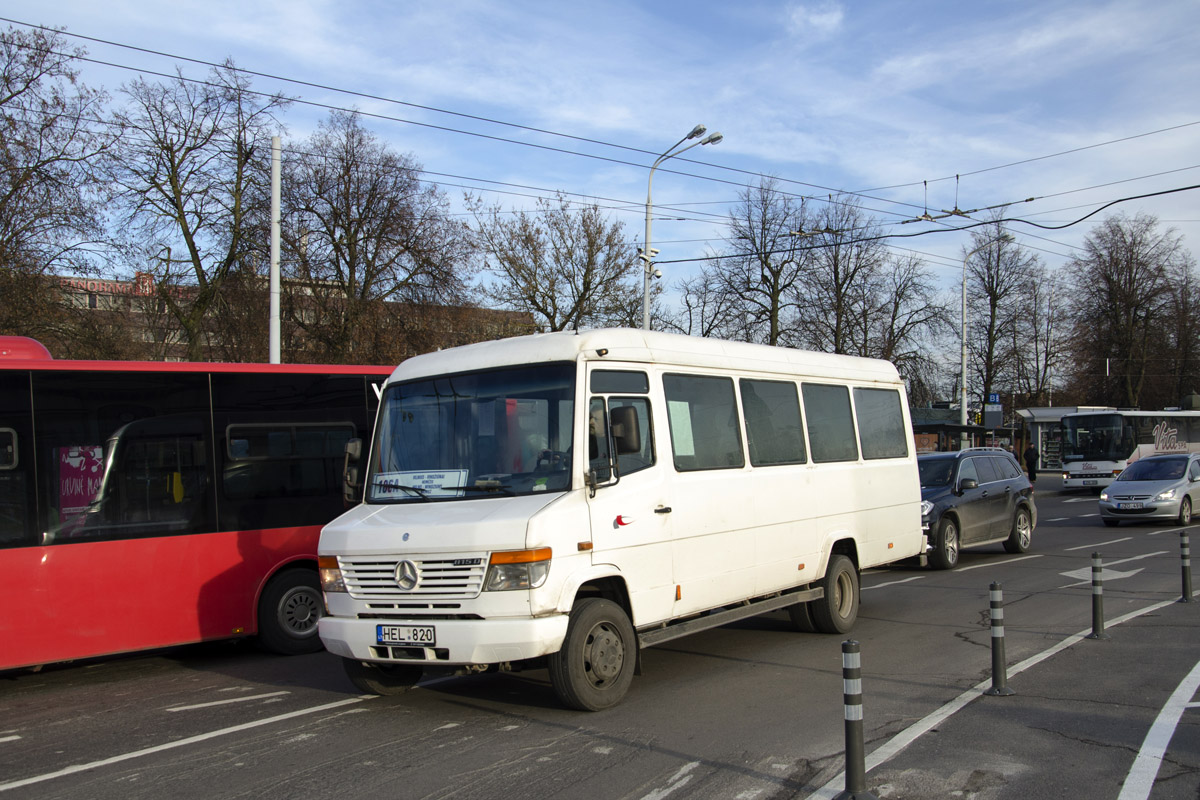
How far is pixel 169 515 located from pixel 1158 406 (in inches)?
2393

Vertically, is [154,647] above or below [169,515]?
below

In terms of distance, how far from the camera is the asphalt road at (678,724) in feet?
18.0

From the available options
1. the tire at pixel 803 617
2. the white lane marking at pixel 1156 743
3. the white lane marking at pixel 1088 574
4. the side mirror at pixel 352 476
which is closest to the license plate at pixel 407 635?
the side mirror at pixel 352 476

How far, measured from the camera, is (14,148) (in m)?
22.1

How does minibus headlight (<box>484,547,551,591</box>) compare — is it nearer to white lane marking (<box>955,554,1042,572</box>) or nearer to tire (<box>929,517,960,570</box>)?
tire (<box>929,517,960,570</box>)

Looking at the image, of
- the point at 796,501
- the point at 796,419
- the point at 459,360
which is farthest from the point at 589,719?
the point at 796,419

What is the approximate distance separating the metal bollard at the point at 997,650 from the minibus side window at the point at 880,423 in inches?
156

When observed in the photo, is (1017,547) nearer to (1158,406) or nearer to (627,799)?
(627,799)

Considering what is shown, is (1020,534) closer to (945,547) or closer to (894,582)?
(945,547)

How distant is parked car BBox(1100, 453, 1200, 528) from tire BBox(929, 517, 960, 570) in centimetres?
944

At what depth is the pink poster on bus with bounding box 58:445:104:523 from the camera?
863 cm

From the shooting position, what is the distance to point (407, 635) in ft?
22.1

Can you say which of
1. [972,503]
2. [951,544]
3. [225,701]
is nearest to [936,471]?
[972,503]

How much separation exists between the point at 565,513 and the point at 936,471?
38.0ft
